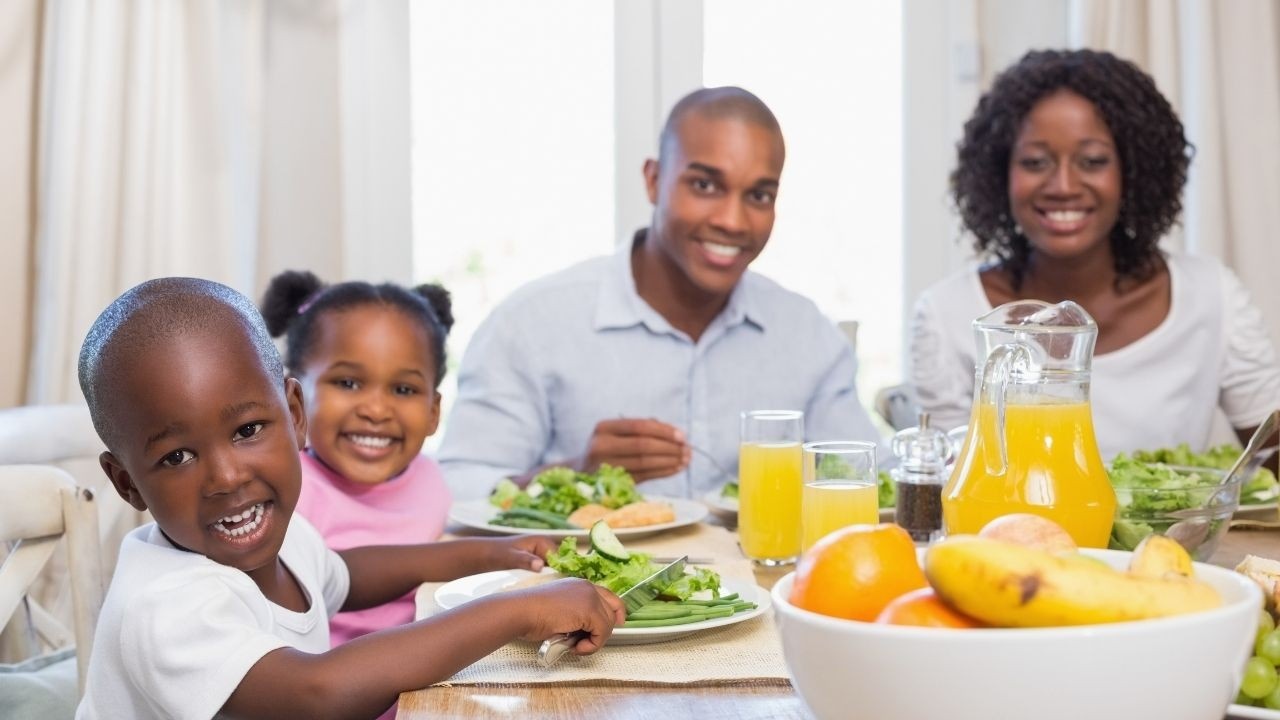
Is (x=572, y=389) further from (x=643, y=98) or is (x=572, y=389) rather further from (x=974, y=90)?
(x=974, y=90)

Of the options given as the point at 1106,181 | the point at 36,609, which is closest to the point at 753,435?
the point at 36,609

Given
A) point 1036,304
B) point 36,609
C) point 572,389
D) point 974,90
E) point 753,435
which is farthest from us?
point 974,90

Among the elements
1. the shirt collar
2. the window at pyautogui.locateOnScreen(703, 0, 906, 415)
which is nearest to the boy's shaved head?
the shirt collar

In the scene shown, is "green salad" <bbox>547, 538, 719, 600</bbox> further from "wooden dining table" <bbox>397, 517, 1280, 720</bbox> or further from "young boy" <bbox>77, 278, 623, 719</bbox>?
"wooden dining table" <bbox>397, 517, 1280, 720</bbox>

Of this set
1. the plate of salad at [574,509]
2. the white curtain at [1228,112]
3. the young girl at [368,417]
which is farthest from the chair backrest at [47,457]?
the white curtain at [1228,112]

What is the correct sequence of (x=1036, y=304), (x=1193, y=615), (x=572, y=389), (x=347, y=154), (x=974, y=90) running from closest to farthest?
1. (x=1193, y=615)
2. (x=1036, y=304)
3. (x=572, y=389)
4. (x=347, y=154)
5. (x=974, y=90)

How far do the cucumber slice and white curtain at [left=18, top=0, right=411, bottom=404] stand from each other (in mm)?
2327

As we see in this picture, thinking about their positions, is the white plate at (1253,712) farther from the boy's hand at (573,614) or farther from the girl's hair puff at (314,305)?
the girl's hair puff at (314,305)

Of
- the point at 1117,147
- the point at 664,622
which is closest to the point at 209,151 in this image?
the point at 1117,147

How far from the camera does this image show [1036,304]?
1366 mm

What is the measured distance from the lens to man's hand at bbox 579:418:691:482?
228cm

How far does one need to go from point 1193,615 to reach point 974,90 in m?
3.57

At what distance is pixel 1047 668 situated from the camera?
77 cm

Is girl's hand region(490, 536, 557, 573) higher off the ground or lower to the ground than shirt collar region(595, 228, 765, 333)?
lower
